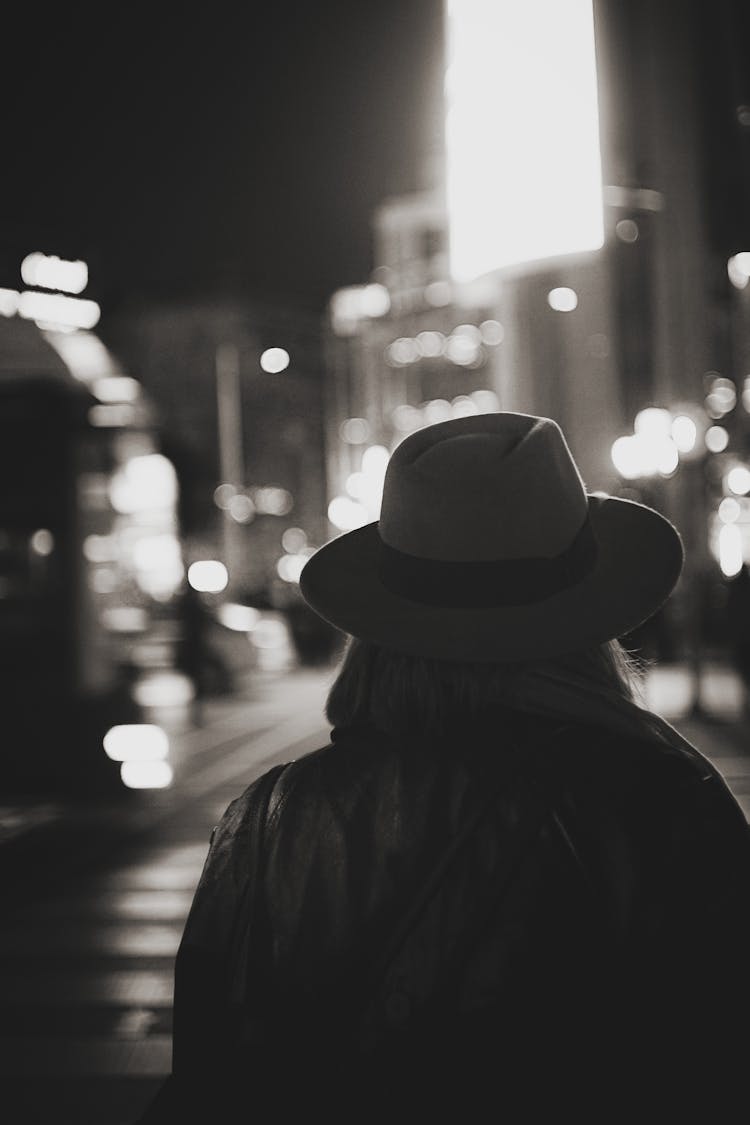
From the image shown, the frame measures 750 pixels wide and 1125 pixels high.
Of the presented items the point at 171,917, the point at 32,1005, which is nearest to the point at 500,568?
the point at 32,1005

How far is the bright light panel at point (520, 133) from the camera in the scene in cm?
2191

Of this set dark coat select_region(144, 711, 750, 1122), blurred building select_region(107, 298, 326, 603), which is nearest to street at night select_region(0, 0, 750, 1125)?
dark coat select_region(144, 711, 750, 1122)

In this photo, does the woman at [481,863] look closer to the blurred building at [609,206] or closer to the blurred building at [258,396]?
the blurred building at [609,206]

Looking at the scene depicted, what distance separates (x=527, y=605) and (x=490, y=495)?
0.15 m

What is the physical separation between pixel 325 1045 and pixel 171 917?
6256 mm

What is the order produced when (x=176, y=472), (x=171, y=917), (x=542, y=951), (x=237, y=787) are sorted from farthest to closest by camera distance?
(x=176, y=472), (x=237, y=787), (x=171, y=917), (x=542, y=951)

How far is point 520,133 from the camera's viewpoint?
22.7 meters

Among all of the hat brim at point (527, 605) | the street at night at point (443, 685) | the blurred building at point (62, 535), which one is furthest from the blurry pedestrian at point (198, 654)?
the hat brim at point (527, 605)

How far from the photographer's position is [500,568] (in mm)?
1812

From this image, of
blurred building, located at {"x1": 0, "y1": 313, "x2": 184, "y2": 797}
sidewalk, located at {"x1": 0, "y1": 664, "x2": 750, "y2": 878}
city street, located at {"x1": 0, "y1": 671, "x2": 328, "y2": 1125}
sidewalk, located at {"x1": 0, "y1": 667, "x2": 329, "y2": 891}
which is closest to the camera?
city street, located at {"x1": 0, "y1": 671, "x2": 328, "y2": 1125}

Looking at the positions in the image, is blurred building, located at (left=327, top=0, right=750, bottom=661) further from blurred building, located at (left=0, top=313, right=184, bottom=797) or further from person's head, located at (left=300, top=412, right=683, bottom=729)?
person's head, located at (left=300, top=412, right=683, bottom=729)

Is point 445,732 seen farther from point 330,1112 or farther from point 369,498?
point 369,498

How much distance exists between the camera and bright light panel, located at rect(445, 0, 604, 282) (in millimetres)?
21906

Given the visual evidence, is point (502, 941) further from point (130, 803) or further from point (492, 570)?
point (130, 803)
